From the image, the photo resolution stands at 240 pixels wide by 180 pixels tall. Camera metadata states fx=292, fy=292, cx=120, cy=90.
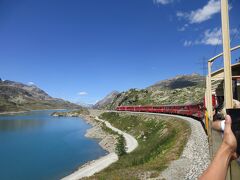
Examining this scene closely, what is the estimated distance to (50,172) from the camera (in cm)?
4366

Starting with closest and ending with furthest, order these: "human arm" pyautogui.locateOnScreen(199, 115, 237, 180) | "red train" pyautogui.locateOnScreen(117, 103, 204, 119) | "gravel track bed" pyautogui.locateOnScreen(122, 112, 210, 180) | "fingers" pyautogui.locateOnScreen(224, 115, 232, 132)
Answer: "human arm" pyautogui.locateOnScreen(199, 115, 237, 180) < "fingers" pyautogui.locateOnScreen(224, 115, 232, 132) < "gravel track bed" pyautogui.locateOnScreen(122, 112, 210, 180) < "red train" pyautogui.locateOnScreen(117, 103, 204, 119)

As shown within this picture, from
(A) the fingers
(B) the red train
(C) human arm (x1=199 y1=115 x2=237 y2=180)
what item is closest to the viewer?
(C) human arm (x1=199 y1=115 x2=237 y2=180)

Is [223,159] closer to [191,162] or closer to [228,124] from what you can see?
[228,124]

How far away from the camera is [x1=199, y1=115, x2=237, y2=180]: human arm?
2771 mm

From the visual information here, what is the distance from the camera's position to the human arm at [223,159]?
2771mm

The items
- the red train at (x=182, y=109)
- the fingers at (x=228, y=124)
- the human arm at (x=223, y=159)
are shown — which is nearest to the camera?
the human arm at (x=223, y=159)

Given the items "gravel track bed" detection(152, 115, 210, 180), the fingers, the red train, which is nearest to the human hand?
the fingers

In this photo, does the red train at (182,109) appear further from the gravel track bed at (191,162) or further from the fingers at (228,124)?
the fingers at (228,124)

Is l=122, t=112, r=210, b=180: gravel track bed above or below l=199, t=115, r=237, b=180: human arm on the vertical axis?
below

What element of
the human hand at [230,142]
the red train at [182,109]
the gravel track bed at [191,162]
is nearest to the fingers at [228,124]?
the human hand at [230,142]

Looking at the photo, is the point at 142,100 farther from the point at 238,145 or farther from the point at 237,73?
the point at 238,145

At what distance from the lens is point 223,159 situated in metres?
2.85

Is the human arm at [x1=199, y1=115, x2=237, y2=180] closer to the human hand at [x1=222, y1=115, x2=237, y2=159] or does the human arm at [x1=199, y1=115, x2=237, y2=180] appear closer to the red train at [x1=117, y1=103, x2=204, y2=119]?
the human hand at [x1=222, y1=115, x2=237, y2=159]

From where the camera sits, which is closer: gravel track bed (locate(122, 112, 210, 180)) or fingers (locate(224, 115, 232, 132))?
fingers (locate(224, 115, 232, 132))
